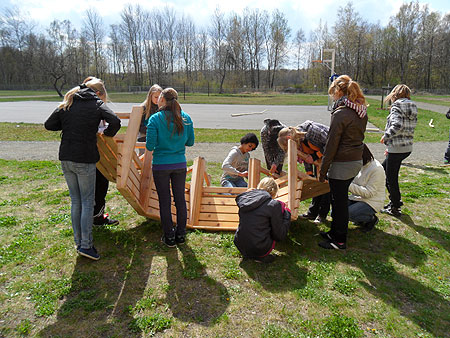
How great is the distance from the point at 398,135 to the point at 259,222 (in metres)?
3.09

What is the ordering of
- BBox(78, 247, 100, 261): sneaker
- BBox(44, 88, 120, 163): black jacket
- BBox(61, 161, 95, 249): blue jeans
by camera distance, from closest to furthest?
BBox(44, 88, 120, 163): black jacket, BBox(61, 161, 95, 249): blue jeans, BBox(78, 247, 100, 261): sneaker

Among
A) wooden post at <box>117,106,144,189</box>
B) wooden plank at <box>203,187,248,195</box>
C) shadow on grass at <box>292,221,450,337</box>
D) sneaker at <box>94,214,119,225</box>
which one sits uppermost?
wooden post at <box>117,106,144,189</box>

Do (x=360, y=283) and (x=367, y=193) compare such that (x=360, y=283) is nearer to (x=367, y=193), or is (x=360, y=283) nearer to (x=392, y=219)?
(x=367, y=193)

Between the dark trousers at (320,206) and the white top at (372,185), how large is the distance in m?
0.44

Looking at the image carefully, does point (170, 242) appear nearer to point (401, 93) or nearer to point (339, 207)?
point (339, 207)

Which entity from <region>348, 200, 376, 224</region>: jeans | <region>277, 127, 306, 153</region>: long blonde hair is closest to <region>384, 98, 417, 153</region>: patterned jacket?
<region>348, 200, 376, 224</region>: jeans

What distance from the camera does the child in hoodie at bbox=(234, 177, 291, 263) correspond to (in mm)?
3398

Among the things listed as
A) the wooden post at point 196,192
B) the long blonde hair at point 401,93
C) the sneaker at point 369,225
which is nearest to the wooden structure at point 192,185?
the wooden post at point 196,192

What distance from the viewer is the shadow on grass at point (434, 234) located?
4223mm

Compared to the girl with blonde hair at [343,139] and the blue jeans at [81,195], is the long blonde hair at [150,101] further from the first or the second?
the girl with blonde hair at [343,139]

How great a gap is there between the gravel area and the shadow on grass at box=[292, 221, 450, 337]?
190 inches

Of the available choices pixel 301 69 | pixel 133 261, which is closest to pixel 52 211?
pixel 133 261

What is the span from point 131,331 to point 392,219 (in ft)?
13.5

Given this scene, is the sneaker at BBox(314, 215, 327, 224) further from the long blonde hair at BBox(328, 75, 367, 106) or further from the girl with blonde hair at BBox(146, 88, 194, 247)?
the girl with blonde hair at BBox(146, 88, 194, 247)
